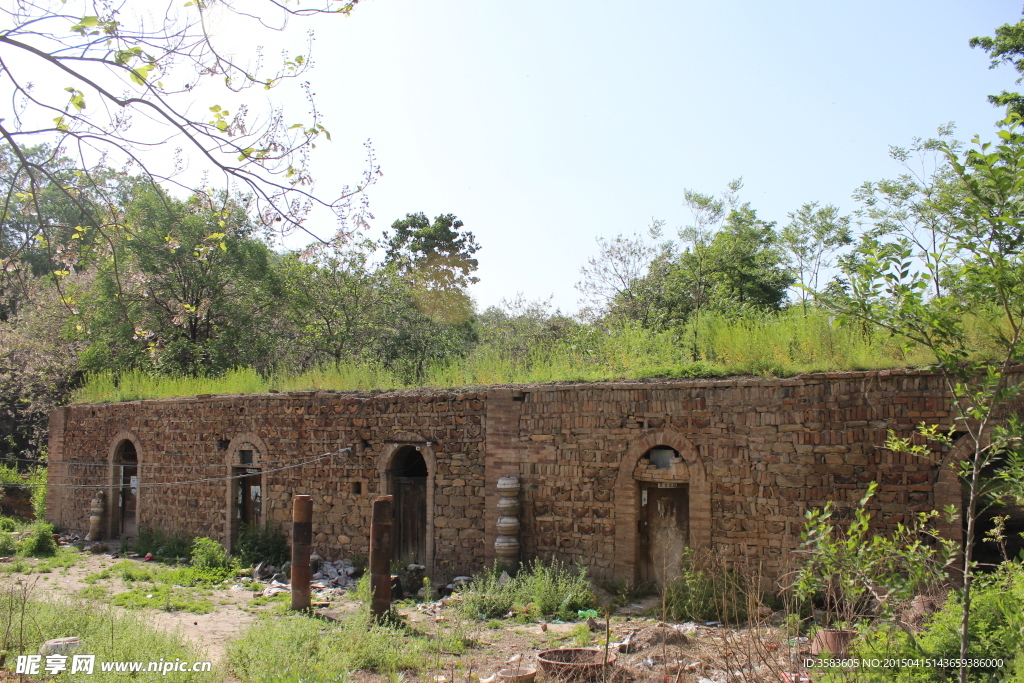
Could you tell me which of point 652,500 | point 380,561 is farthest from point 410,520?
point 652,500

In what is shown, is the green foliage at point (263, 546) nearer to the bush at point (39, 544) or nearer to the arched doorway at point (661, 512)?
the bush at point (39, 544)

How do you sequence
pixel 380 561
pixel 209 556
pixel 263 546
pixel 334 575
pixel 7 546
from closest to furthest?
pixel 380 561 < pixel 334 575 < pixel 209 556 < pixel 263 546 < pixel 7 546

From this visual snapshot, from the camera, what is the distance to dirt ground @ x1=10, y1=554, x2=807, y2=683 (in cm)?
649

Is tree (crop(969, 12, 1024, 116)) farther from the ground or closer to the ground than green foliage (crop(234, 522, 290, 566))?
farther from the ground

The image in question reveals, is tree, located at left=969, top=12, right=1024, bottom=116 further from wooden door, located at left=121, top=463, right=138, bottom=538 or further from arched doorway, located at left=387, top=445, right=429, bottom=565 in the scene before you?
wooden door, located at left=121, top=463, right=138, bottom=538

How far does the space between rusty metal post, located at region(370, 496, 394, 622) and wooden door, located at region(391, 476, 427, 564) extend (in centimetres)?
278

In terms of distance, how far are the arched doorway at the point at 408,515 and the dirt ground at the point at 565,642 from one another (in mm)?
1596

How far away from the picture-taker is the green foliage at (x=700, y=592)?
8.82 meters

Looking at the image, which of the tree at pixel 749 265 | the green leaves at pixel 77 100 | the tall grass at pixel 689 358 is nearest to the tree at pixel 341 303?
the tall grass at pixel 689 358

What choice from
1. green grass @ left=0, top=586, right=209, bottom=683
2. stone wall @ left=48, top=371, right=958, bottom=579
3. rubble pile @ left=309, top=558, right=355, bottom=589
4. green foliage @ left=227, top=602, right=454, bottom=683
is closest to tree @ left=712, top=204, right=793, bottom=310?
stone wall @ left=48, top=371, right=958, bottom=579

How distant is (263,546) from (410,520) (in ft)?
10.6

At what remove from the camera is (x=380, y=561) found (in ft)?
30.1

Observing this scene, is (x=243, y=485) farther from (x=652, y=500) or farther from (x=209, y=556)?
(x=652, y=500)

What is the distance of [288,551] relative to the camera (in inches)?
531
